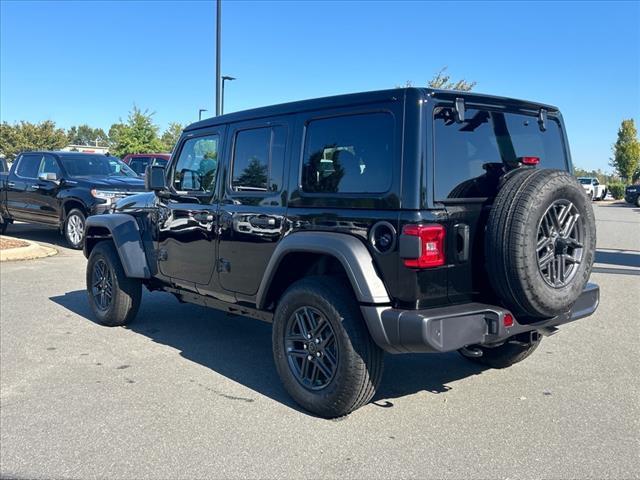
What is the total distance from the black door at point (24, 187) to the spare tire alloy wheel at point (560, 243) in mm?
10940

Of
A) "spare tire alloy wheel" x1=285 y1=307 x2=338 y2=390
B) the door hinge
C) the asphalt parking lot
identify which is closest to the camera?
the asphalt parking lot

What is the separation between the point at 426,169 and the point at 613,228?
676 inches

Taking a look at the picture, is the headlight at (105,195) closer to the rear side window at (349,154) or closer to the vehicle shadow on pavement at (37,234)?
the vehicle shadow on pavement at (37,234)

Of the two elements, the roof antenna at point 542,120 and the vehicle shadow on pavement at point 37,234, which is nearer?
the roof antenna at point 542,120

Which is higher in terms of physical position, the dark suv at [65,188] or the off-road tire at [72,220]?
the dark suv at [65,188]

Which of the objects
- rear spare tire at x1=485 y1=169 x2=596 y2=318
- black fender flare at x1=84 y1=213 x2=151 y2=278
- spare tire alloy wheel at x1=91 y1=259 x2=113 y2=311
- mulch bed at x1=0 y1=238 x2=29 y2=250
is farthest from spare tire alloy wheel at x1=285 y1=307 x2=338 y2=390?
mulch bed at x1=0 y1=238 x2=29 y2=250

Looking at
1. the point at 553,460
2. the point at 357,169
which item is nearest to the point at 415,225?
the point at 357,169

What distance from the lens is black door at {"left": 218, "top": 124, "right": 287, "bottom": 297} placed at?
4266 millimetres

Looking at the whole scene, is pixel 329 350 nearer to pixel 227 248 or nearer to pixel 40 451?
pixel 227 248

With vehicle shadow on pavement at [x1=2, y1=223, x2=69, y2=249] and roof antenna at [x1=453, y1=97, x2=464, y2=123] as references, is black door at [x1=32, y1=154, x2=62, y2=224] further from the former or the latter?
roof antenna at [x1=453, y1=97, x2=464, y2=123]

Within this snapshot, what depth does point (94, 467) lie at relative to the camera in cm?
323

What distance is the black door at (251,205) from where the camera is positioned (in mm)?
4266

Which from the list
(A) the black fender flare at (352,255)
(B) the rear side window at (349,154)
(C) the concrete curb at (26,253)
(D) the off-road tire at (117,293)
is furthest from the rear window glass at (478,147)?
(C) the concrete curb at (26,253)

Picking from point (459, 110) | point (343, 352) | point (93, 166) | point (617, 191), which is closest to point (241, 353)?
point (343, 352)
